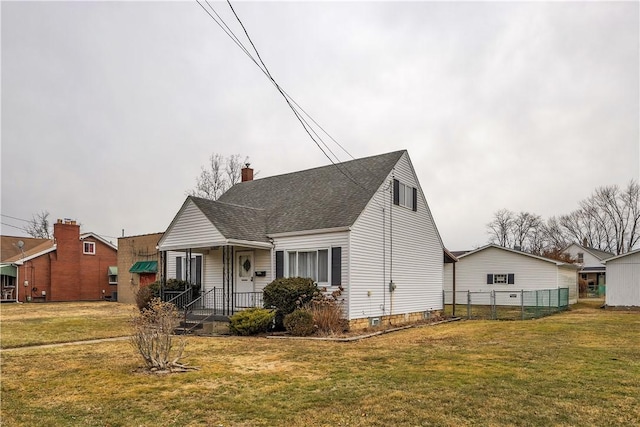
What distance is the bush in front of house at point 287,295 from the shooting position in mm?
16047

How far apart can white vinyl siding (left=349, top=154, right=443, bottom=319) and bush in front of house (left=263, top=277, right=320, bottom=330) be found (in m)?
1.53

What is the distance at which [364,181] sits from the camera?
19.2 meters

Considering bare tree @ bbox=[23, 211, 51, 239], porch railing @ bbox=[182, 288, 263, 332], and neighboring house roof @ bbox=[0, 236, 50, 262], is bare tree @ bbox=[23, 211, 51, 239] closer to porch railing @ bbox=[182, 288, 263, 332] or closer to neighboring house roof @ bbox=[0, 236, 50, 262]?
neighboring house roof @ bbox=[0, 236, 50, 262]

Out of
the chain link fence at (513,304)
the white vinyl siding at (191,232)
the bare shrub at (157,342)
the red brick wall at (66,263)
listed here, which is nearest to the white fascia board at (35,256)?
the red brick wall at (66,263)

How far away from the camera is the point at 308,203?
19984 millimetres

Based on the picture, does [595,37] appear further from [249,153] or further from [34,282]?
[34,282]

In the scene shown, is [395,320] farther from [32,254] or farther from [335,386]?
[32,254]

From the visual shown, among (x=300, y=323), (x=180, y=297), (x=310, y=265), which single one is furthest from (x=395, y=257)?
(x=180, y=297)

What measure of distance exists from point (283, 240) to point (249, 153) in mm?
20971

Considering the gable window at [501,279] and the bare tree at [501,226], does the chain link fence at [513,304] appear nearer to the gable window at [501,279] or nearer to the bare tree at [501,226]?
the gable window at [501,279]

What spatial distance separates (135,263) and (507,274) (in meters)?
26.2

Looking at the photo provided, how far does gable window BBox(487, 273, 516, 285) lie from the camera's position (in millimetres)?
31266

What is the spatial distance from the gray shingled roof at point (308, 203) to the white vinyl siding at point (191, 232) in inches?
10.8

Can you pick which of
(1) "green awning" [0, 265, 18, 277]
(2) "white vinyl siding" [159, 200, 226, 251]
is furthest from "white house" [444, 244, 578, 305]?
(1) "green awning" [0, 265, 18, 277]
